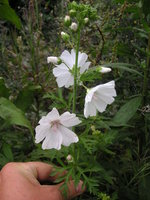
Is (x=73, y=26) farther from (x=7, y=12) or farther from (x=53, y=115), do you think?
(x=7, y=12)

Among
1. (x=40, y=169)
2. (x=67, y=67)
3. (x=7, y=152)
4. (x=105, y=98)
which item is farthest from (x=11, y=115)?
(x=105, y=98)

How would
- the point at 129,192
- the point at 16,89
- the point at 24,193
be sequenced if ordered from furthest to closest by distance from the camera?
the point at 16,89, the point at 129,192, the point at 24,193

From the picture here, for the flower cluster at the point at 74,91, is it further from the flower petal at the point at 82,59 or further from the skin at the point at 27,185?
the skin at the point at 27,185

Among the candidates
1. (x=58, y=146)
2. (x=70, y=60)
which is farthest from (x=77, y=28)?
(x=58, y=146)

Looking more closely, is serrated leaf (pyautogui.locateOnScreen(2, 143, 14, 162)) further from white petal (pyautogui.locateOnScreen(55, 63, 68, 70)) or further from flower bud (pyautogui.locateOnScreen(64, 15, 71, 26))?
flower bud (pyautogui.locateOnScreen(64, 15, 71, 26))

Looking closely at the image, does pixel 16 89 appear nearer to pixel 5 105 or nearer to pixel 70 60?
pixel 5 105

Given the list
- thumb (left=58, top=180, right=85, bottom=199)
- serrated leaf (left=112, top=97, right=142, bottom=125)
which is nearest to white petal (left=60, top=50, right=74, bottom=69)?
serrated leaf (left=112, top=97, right=142, bottom=125)
